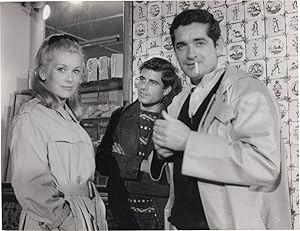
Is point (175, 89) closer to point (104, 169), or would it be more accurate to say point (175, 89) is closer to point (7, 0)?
point (104, 169)

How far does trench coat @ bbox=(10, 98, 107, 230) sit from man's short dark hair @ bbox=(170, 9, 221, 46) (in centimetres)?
37

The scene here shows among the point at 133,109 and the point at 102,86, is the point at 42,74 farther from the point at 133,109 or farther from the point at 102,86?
the point at 133,109

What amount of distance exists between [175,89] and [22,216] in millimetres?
532

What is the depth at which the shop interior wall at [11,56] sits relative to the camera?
122cm

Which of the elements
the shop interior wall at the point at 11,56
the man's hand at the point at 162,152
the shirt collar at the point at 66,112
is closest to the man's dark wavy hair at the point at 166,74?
the man's hand at the point at 162,152

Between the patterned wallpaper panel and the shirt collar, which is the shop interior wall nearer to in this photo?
the shirt collar

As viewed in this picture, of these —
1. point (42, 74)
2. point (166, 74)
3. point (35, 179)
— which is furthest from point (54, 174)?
point (166, 74)

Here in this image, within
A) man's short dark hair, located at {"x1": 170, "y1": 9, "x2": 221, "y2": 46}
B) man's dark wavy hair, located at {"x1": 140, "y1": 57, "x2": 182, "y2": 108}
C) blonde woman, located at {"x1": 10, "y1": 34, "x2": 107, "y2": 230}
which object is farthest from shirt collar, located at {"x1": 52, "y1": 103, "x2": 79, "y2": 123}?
man's short dark hair, located at {"x1": 170, "y1": 9, "x2": 221, "y2": 46}

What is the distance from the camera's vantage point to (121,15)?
1200 mm

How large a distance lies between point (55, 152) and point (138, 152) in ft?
0.72

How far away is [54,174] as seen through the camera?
1.16 metres

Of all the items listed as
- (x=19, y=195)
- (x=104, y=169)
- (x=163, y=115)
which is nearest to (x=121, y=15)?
(x=163, y=115)

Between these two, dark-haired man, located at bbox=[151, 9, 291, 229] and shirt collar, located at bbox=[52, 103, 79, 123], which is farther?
shirt collar, located at bbox=[52, 103, 79, 123]

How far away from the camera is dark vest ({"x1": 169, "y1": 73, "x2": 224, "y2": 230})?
107cm
